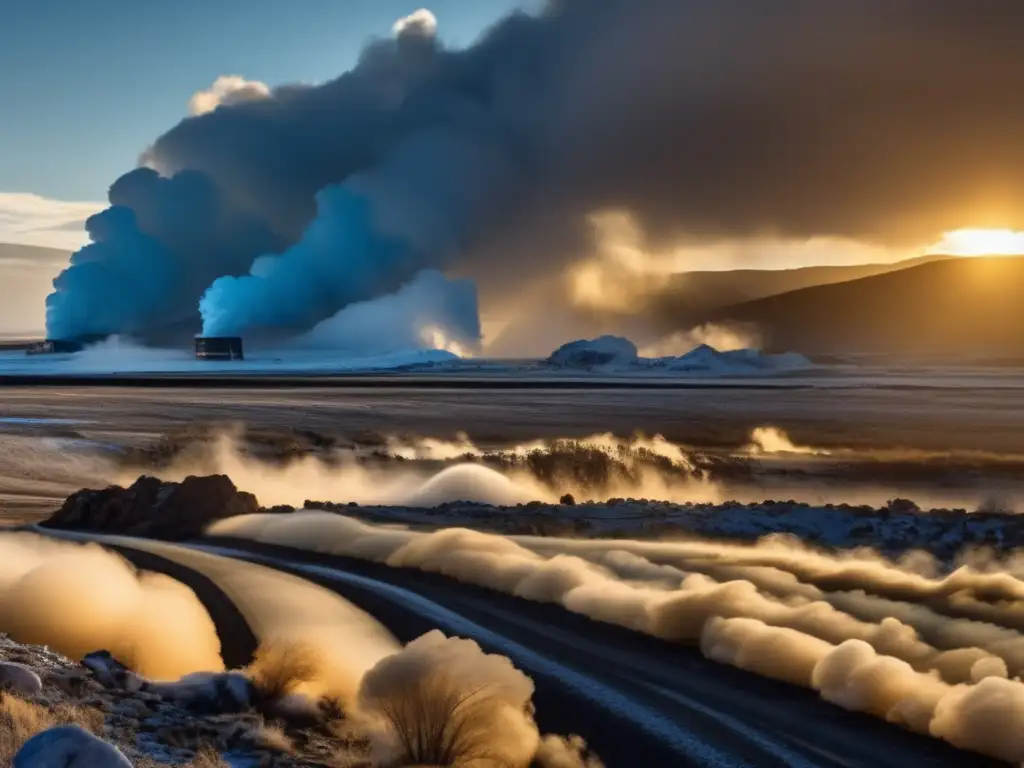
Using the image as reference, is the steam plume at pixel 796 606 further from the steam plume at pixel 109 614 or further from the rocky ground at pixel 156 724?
the rocky ground at pixel 156 724

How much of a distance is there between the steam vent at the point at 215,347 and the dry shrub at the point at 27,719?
17225 cm

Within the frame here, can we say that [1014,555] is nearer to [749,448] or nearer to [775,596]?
[775,596]

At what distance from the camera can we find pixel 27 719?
9.26 metres

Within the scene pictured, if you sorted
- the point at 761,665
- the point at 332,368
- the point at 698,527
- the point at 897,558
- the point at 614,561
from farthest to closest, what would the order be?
the point at 332,368 < the point at 698,527 < the point at 897,558 < the point at 614,561 < the point at 761,665

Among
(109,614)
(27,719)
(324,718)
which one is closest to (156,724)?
(27,719)

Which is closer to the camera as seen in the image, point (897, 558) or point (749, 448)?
point (897, 558)

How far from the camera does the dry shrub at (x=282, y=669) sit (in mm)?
12711

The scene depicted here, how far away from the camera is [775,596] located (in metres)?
19.2

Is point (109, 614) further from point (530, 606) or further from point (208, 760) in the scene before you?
point (208, 760)

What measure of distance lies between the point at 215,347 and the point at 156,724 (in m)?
173

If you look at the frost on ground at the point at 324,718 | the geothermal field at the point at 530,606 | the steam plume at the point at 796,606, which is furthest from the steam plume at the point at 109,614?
the steam plume at the point at 796,606

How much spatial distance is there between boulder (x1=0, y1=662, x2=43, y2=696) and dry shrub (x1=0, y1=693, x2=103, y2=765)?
48 cm

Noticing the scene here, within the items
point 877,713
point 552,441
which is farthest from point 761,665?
point 552,441

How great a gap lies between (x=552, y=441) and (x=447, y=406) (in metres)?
30.6
